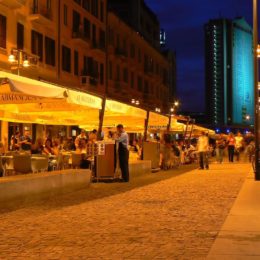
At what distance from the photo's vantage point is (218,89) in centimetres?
14012

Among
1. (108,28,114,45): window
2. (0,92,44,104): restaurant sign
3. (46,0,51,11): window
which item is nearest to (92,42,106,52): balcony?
(108,28,114,45): window

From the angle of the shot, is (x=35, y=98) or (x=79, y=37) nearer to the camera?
(x=35, y=98)

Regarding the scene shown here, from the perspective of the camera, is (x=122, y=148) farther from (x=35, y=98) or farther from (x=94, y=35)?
(x=94, y=35)

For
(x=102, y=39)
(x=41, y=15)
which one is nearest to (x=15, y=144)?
(x=41, y=15)

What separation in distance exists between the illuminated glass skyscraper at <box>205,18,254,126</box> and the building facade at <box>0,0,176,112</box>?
182 ft

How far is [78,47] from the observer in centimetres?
4356

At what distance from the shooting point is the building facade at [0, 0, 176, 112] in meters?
32.1

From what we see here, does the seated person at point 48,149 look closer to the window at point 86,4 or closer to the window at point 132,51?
the window at point 86,4

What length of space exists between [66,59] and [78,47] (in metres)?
3.17

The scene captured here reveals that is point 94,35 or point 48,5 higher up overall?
point 94,35

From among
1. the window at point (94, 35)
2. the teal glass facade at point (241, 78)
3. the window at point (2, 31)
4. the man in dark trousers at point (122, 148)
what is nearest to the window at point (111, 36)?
the window at point (94, 35)

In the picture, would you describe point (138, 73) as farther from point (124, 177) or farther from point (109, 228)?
point (109, 228)

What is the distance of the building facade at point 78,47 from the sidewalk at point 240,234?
9290 millimetres

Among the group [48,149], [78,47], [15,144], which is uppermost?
[78,47]
